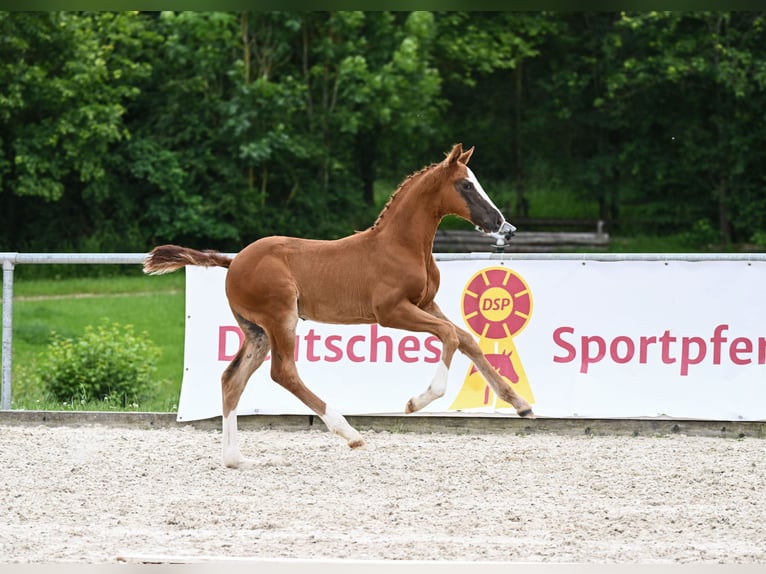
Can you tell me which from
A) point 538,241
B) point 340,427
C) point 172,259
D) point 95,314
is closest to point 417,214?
point 340,427

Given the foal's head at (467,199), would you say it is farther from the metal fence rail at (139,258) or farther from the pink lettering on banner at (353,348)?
the pink lettering on banner at (353,348)

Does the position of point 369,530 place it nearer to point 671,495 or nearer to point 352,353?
point 671,495

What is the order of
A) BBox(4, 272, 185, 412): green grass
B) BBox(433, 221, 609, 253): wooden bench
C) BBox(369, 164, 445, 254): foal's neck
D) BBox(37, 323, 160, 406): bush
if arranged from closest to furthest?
BBox(369, 164, 445, 254): foal's neck < BBox(37, 323, 160, 406): bush < BBox(4, 272, 185, 412): green grass < BBox(433, 221, 609, 253): wooden bench

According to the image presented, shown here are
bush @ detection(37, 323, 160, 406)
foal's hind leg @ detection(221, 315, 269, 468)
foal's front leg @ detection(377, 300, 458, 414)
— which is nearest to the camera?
foal's front leg @ detection(377, 300, 458, 414)

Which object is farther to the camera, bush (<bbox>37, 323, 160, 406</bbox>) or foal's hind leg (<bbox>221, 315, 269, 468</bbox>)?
bush (<bbox>37, 323, 160, 406</bbox>)

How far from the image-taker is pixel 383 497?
20.3ft

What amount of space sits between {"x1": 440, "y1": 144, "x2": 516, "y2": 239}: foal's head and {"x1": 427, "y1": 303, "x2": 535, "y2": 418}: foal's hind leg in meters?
0.62

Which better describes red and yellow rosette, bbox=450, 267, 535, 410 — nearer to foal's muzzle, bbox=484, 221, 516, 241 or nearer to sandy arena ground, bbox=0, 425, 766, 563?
sandy arena ground, bbox=0, 425, 766, 563

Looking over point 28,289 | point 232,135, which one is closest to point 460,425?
point 28,289

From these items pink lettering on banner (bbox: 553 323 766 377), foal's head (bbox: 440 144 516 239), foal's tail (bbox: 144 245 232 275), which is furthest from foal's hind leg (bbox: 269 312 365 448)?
pink lettering on banner (bbox: 553 323 766 377)

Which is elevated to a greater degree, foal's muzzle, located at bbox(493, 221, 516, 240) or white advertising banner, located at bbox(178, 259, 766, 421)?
foal's muzzle, located at bbox(493, 221, 516, 240)

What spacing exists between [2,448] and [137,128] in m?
21.5

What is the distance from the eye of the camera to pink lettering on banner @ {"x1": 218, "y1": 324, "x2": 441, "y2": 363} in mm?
8547

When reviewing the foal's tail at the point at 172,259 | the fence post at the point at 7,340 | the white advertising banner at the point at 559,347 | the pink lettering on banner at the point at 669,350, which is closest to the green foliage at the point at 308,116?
the fence post at the point at 7,340
